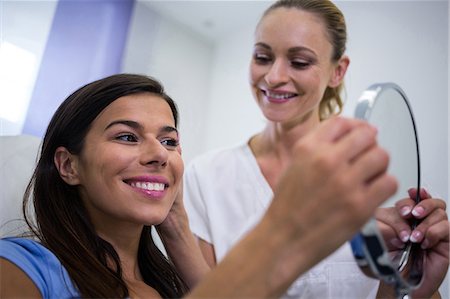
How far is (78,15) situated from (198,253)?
108cm

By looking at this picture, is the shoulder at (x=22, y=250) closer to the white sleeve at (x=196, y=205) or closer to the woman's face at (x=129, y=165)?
the woman's face at (x=129, y=165)

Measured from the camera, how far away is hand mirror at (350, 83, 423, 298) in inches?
17.2

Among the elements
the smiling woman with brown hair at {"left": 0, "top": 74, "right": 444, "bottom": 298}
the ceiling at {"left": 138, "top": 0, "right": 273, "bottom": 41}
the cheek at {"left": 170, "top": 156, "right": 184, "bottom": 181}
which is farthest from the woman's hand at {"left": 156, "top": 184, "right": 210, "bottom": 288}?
the ceiling at {"left": 138, "top": 0, "right": 273, "bottom": 41}

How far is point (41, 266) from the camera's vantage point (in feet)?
2.22

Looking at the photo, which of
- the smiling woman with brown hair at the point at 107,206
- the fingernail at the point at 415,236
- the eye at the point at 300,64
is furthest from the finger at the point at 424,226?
the eye at the point at 300,64

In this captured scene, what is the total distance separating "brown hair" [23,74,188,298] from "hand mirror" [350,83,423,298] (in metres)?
0.43

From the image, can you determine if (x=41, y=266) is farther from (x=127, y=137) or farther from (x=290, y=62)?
(x=290, y=62)

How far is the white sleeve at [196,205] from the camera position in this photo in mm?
1173

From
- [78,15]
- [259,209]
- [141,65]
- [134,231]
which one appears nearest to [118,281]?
[134,231]

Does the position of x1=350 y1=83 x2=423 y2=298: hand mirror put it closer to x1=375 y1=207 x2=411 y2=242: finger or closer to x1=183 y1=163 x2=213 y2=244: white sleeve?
x1=375 y1=207 x2=411 y2=242: finger

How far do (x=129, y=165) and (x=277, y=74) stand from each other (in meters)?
0.48

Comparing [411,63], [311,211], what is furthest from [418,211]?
[411,63]

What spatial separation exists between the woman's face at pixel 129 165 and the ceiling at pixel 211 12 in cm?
121

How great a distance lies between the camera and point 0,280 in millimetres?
621
